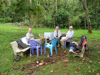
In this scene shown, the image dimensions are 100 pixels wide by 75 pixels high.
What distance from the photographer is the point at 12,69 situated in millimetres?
3836

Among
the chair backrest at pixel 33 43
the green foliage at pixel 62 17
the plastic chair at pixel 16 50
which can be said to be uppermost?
the green foliage at pixel 62 17

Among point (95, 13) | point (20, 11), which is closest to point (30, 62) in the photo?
point (20, 11)

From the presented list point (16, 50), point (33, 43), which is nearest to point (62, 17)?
point (33, 43)

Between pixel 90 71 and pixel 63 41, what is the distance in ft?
9.59

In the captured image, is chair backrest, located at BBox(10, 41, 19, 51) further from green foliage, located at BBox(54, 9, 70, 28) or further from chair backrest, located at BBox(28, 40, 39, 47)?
green foliage, located at BBox(54, 9, 70, 28)

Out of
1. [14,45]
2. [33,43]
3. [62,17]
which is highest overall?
[62,17]

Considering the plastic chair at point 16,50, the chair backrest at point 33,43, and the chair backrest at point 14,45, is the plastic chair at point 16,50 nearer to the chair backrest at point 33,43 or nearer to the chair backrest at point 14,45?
the chair backrest at point 14,45

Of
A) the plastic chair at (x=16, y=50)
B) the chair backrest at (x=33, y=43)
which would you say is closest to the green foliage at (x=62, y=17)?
the chair backrest at (x=33, y=43)

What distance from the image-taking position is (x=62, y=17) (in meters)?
18.9

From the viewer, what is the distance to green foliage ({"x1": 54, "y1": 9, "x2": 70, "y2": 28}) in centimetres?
1839

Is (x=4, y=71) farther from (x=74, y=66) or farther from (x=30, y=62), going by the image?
(x=74, y=66)

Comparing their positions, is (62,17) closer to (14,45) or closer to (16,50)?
(14,45)

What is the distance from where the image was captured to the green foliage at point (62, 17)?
724 inches

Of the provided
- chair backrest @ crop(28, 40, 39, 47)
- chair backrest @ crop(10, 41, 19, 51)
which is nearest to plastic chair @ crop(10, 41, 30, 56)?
chair backrest @ crop(10, 41, 19, 51)
